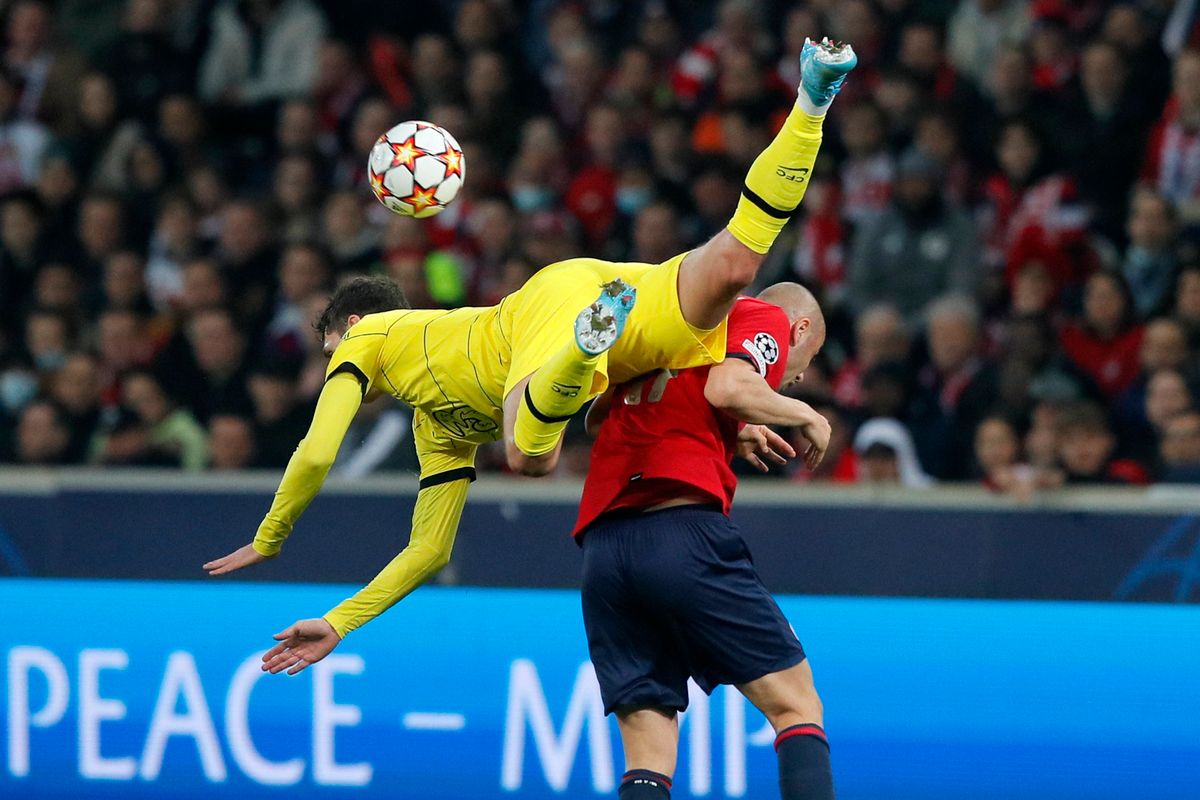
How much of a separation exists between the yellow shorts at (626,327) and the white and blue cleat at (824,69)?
60 cm

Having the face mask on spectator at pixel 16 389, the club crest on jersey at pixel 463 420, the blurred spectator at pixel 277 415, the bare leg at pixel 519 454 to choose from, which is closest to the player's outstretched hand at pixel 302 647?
the club crest on jersey at pixel 463 420

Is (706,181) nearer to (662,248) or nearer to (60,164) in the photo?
(662,248)

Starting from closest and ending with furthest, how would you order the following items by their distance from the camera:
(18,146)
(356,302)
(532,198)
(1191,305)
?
(356,302) → (1191,305) → (532,198) → (18,146)

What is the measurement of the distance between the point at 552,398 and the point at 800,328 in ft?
3.44

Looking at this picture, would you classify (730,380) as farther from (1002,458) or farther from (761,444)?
(1002,458)

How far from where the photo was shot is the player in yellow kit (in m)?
5.26

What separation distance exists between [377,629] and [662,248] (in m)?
2.73

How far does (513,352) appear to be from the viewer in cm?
565

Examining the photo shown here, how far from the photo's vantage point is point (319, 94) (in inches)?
463

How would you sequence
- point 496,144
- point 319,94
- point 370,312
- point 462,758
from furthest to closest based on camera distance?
point 319,94, point 496,144, point 462,758, point 370,312

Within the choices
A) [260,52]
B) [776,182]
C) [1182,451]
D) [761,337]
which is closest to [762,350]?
[761,337]

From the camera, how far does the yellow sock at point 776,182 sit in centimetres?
536

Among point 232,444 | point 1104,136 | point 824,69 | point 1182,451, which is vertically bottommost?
point 824,69

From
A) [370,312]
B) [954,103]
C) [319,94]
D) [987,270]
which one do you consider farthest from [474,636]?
[319,94]
